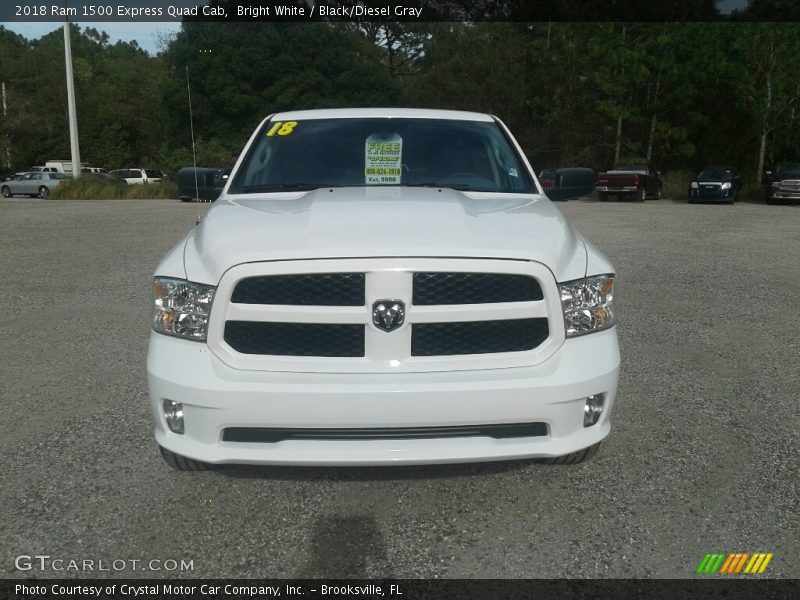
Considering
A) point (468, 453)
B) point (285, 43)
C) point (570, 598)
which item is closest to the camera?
point (570, 598)

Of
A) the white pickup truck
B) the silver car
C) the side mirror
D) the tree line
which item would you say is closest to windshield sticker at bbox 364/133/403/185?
the side mirror

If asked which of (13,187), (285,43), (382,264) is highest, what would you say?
(285,43)

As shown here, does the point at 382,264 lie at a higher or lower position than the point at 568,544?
higher

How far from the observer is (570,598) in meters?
2.41

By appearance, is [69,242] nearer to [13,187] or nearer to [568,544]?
[568,544]

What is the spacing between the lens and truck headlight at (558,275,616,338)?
2.76 m

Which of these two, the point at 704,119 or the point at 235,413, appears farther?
the point at 704,119

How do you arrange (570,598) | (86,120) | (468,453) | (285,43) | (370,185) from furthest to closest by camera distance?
(86,120) → (285,43) → (370,185) → (468,453) → (570,598)

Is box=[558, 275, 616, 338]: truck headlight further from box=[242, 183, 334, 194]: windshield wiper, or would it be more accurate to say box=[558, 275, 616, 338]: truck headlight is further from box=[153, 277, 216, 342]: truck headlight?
A: box=[242, 183, 334, 194]: windshield wiper

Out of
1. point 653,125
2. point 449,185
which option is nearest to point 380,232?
point 449,185

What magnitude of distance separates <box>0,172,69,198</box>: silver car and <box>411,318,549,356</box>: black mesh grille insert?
120 ft

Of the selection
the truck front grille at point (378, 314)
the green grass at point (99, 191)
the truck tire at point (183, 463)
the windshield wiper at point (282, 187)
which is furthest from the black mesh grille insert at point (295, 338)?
the green grass at point (99, 191)

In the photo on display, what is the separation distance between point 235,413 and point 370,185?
1784 millimetres

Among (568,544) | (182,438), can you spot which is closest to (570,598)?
(568,544)
